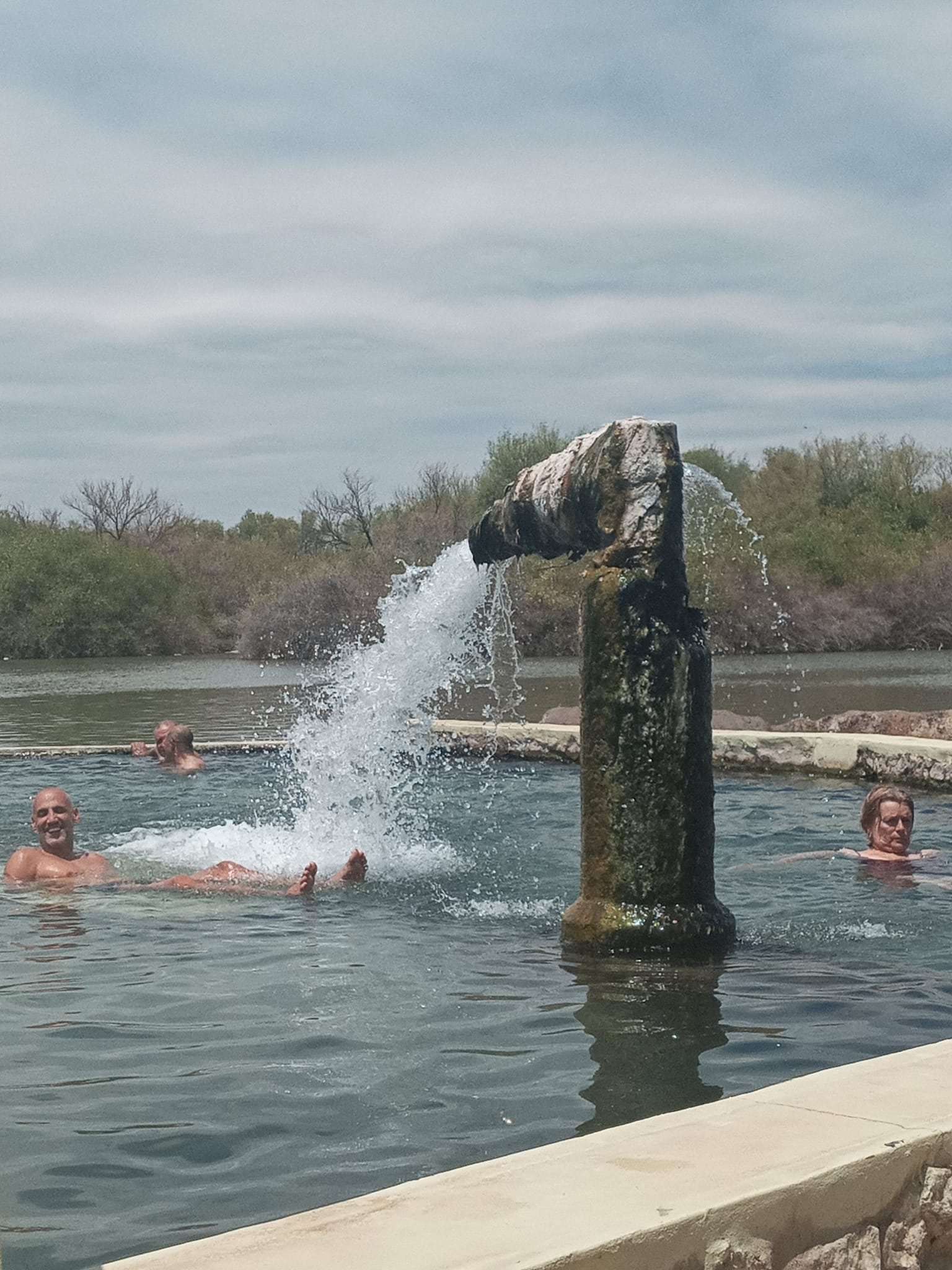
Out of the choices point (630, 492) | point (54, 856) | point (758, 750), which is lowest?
point (54, 856)

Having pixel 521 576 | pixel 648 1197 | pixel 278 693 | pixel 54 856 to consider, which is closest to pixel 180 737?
pixel 54 856

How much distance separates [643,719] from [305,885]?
2737mm

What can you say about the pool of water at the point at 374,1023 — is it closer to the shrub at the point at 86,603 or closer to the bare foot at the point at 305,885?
the bare foot at the point at 305,885

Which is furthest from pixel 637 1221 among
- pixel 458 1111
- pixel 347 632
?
pixel 347 632

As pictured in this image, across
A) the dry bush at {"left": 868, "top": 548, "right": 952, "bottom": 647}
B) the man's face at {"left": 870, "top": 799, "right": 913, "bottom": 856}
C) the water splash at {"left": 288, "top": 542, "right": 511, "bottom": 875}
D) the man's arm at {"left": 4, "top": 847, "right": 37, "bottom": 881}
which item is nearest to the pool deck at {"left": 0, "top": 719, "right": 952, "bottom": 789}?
the water splash at {"left": 288, "top": 542, "right": 511, "bottom": 875}

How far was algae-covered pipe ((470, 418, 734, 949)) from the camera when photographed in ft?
22.5

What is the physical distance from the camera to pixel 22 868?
361 inches

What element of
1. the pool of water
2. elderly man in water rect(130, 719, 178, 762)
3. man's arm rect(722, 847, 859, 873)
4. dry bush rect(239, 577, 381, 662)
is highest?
dry bush rect(239, 577, 381, 662)

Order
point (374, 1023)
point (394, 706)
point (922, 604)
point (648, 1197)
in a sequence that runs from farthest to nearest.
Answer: point (922, 604) < point (394, 706) < point (374, 1023) < point (648, 1197)

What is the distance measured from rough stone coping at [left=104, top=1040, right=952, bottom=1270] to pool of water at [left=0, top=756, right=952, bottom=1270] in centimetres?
103

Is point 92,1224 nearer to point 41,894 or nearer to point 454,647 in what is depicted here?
point 41,894

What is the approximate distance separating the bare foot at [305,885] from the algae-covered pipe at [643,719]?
2.05m

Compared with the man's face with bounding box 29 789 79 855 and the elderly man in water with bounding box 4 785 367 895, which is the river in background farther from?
the man's face with bounding box 29 789 79 855

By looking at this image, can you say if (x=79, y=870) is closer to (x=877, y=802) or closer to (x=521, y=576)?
(x=877, y=802)
